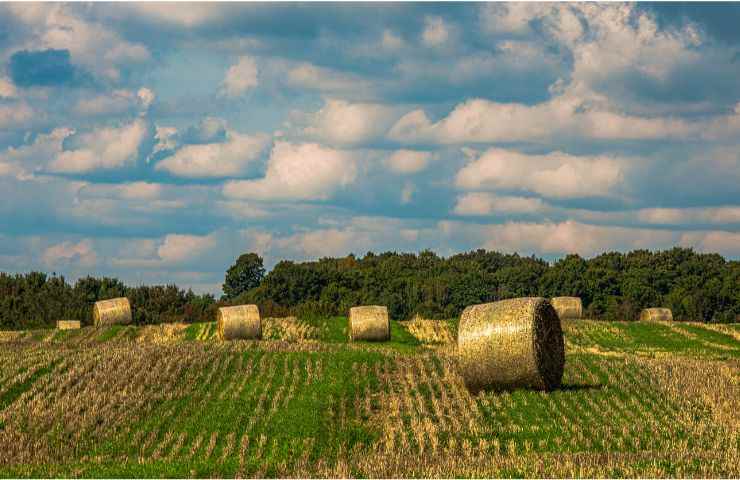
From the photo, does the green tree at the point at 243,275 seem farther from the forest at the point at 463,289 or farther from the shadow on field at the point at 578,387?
the shadow on field at the point at 578,387

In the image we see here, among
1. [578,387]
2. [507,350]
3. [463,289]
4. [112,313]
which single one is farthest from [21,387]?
[463,289]

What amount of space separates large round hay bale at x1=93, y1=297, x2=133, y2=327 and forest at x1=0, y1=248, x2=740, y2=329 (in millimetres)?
19319

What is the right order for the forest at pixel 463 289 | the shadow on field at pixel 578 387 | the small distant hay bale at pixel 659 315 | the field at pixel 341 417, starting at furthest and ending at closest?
the forest at pixel 463 289 → the small distant hay bale at pixel 659 315 → the shadow on field at pixel 578 387 → the field at pixel 341 417

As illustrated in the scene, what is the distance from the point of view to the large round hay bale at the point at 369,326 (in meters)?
49.9

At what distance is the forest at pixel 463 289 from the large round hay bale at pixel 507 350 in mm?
53513

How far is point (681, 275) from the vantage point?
347ft

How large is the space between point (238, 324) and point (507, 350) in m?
23.6

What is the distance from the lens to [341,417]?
80.8 ft

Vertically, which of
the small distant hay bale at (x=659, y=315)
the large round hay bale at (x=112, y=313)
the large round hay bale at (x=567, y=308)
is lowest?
the small distant hay bale at (x=659, y=315)

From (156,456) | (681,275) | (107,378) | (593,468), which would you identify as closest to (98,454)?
(156,456)

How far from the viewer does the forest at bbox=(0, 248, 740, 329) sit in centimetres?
8550

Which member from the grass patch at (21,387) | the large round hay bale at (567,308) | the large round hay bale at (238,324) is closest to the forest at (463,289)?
the large round hay bale at (567,308)

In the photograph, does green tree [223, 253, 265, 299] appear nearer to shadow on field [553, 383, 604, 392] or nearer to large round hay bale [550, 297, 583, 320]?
large round hay bale [550, 297, 583, 320]

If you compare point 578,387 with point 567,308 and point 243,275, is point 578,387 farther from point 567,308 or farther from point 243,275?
point 243,275
